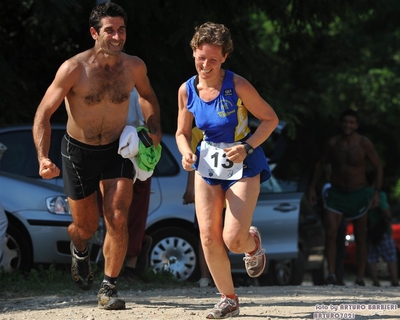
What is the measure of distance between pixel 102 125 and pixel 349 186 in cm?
561

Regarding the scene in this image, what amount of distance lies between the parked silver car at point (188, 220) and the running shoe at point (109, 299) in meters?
3.45

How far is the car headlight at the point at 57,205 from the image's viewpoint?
973cm

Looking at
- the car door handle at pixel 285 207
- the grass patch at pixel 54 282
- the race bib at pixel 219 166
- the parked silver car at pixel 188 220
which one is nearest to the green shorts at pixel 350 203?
the parked silver car at pixel 188 220

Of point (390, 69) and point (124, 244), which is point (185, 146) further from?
point (390, 69)

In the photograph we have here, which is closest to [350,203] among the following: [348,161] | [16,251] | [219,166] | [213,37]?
[348,161]

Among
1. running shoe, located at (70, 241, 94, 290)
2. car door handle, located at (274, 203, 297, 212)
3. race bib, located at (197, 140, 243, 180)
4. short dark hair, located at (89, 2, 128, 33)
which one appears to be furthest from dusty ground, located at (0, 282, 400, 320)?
car door handle, located at (274, 203, 297, 212)

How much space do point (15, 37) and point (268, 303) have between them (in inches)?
263

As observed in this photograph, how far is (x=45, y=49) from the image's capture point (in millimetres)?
12703

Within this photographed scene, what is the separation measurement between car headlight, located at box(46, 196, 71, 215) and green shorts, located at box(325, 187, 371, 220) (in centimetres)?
374

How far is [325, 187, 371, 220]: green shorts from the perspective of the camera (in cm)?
1201

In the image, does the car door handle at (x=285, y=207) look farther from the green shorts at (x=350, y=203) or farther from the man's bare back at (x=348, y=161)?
the man's bare back at (x=348, y=161)

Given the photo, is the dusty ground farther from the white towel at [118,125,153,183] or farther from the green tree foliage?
the green tree foliage

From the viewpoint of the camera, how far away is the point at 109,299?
22.7ft

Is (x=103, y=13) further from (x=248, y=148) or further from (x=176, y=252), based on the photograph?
(x=176, y=252)
